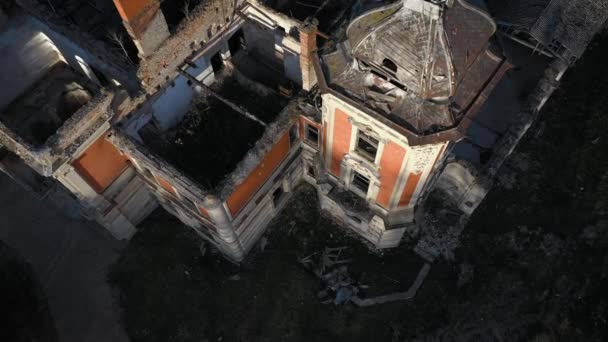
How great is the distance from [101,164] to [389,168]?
14.7m

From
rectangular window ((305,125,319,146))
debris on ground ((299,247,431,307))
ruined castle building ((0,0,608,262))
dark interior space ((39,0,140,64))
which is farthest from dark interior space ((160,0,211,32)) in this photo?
debris on ground ((299,247,431,307))

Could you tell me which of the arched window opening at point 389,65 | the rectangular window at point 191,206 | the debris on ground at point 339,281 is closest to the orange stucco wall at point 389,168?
the arched window opening at point 389,65

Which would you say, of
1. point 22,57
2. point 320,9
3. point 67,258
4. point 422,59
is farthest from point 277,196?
point 422,59

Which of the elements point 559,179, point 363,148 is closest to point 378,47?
point 363,148

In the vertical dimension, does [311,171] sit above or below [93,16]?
below

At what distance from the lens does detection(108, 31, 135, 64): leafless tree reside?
24.9 meters

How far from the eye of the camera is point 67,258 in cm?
3372

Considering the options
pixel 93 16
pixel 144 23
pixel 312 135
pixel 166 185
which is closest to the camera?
pixel 144 23

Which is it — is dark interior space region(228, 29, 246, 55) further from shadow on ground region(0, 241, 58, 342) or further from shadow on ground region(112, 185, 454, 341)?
shadow on ground region(0, 241, 58, 342)

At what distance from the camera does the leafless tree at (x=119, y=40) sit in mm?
24931

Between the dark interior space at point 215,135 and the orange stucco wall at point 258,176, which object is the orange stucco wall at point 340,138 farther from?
the dark interior space at point 215,135

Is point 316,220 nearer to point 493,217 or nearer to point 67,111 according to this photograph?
point 493,217

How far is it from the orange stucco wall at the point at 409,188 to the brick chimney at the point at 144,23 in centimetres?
1325

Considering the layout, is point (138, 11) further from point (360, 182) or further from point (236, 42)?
point (360, 182)
